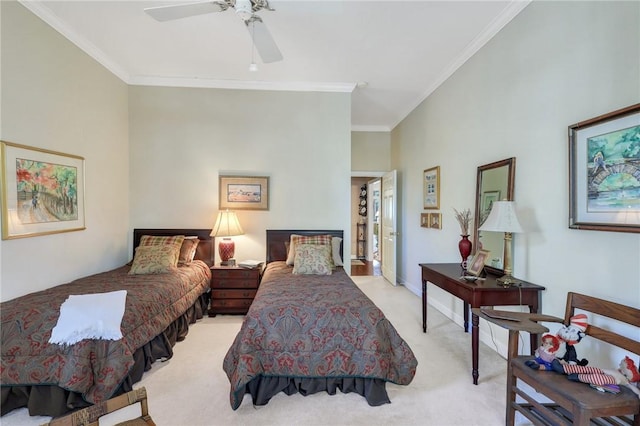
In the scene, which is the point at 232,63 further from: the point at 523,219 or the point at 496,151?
the point at 523,219

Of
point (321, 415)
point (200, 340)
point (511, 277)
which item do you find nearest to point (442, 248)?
point (511, 277)

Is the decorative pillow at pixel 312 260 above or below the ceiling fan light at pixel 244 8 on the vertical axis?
below

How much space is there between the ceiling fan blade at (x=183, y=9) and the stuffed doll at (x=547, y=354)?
306 cm

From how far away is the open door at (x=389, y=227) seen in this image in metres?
5.39

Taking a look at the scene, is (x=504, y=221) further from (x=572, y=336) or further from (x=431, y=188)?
(x=431, y=188)

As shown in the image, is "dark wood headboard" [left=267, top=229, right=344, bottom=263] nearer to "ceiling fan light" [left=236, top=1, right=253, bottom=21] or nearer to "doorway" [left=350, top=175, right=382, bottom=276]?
"ceiling fan light" [left=236, top=1, right=253, bottom=21]

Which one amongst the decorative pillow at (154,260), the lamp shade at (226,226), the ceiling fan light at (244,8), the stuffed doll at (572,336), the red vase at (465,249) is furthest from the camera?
the lamp shade at (226,226)

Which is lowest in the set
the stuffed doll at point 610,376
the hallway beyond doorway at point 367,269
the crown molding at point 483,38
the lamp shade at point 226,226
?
the hallway beyond doorway at point 367,269

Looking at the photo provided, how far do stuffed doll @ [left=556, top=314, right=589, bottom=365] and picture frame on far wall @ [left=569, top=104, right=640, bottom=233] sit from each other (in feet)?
1.96

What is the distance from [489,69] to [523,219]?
5.21 feet

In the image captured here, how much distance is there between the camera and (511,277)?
2543 mm

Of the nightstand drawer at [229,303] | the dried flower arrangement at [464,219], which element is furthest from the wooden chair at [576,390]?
the nightstand drawer at [229,303]

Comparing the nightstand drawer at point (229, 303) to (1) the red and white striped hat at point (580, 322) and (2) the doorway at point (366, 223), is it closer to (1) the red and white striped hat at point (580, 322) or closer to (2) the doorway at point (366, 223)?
(1) the red and white striped hat at point (580, 322)

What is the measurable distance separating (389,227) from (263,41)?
4119 millimetres
